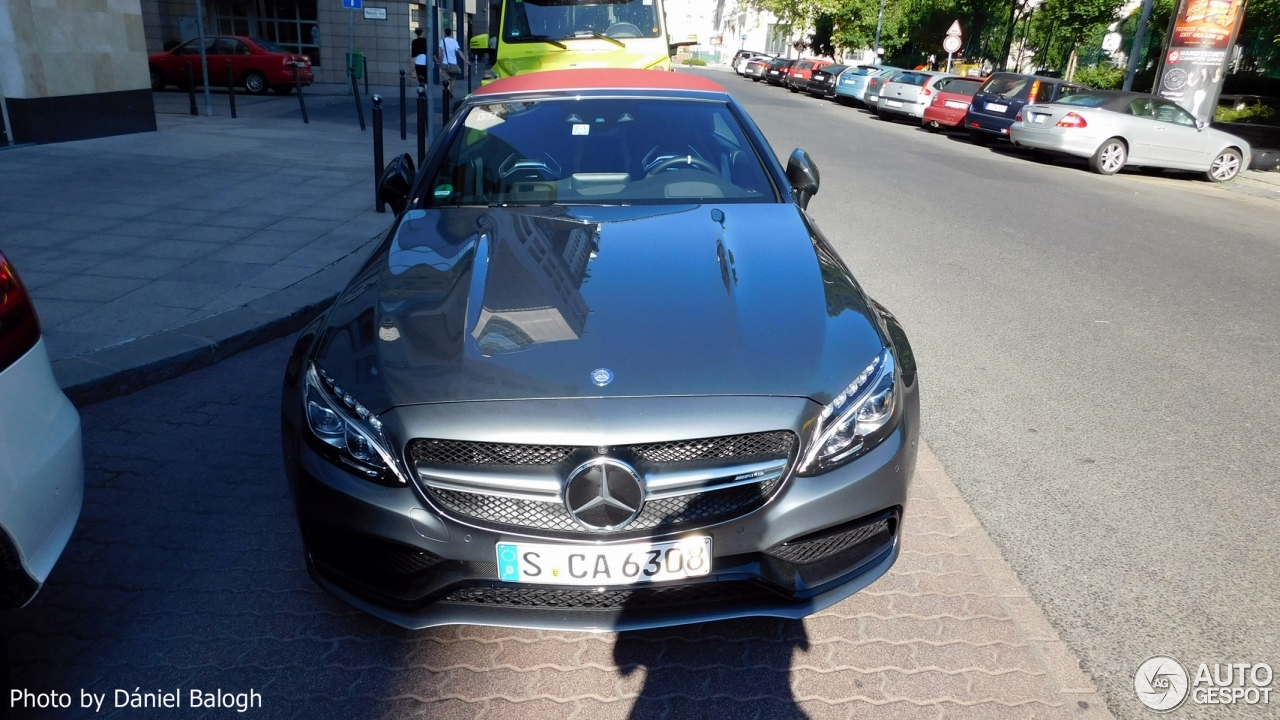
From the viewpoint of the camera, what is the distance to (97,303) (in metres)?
5.40

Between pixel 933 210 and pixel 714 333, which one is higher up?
pixel 714 333

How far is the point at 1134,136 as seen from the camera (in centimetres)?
1591

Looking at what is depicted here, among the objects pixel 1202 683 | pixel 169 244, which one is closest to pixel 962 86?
pixel 169 244

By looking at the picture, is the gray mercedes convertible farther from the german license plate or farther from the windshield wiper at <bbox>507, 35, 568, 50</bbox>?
the windshield wiper at <bbox>507, 35, 568, 50</bbox>

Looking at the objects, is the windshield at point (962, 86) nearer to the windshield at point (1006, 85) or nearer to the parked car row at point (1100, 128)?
the parked car row at point (1100, 128)

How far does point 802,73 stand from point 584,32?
103 ft

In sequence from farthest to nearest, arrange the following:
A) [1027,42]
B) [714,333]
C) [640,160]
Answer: [1027,42]
[640,160]
[714,333]

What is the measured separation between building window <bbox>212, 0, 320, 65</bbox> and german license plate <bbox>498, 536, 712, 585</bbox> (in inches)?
1234

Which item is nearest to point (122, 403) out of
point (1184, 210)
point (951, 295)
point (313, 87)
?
point (951, 295)

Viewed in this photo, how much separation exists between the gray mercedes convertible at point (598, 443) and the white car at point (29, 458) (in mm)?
543

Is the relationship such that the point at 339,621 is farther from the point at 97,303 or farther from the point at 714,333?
the point at 97,303

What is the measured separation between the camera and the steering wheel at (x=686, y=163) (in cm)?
402

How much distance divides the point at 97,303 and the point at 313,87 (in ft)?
78.8

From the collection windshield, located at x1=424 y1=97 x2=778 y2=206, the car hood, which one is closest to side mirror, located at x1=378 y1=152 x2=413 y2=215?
windshield, located at x1=424 y1=97 x2=778 y2=206
